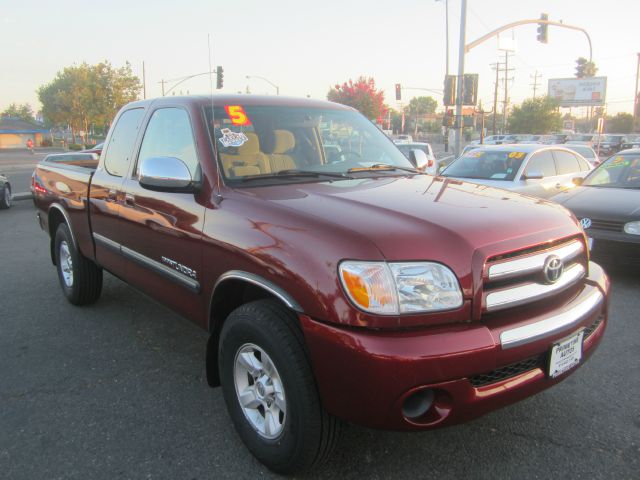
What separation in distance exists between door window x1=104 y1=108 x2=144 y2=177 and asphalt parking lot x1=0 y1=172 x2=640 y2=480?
136cm

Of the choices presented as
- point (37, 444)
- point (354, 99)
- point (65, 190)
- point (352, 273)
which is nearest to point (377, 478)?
point (352, 273)

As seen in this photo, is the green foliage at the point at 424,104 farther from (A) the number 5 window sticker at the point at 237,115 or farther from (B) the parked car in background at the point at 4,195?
(A) the number 5 window sticker at the point at 237,115

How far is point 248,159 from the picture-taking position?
3047mm

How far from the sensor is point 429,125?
361 ft

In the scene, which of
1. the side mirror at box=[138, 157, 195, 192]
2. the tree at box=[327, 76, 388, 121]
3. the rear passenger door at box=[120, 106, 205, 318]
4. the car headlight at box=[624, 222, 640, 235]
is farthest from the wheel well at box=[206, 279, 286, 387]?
the tree at box=[327, 76, 388, 121]

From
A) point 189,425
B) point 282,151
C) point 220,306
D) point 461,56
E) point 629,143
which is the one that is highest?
point 461,56

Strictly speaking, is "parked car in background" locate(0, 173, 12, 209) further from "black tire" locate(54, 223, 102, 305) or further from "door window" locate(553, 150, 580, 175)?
"door window" locate(553, 150, 580, 175)

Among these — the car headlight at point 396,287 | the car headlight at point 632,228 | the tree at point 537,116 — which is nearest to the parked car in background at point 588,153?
the car headlight at point 632,228

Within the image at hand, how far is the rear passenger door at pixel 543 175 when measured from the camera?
866cm

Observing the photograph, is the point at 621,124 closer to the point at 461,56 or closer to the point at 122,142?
the point at 461,56

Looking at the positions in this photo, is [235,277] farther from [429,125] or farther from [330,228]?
[429,125]

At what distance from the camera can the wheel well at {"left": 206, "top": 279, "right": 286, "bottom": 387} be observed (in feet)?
8.90

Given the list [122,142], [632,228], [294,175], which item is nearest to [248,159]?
[294,175]

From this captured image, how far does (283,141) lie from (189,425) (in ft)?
5.82
